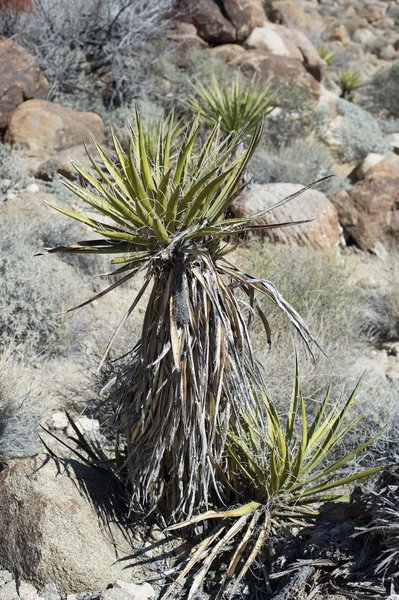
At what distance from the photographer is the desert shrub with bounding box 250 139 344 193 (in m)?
9.47

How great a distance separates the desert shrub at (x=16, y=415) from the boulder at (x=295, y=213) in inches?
151

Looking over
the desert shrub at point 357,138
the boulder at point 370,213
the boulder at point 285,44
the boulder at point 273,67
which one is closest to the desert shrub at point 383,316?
the boulder at point 370,213

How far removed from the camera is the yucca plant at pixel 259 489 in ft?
11.8

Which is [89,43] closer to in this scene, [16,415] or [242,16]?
[242,16]

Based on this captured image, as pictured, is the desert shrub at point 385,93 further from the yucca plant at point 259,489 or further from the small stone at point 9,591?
the small stone at point 9,591

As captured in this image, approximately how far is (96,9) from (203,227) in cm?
947

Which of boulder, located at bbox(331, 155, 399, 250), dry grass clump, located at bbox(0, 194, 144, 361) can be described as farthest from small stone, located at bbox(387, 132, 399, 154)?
dry grass clump, located at bbox(0, 194, 144, 361)

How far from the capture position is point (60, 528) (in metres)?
3.60

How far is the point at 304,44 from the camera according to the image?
48.6ft

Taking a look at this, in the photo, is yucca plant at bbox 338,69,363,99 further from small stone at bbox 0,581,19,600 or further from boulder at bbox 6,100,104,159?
small stone at bbox 0,581,19,600

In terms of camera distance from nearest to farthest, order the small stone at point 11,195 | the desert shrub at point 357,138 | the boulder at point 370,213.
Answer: the small stone at point 11,195 → the boulder at point 370,213 → the desert shrub at point 357,138

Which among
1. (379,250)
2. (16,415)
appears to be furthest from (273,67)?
(16,415)

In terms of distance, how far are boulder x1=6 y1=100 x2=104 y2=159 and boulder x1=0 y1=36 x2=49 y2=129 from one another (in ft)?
0.53

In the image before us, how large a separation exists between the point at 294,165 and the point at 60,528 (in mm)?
6976
